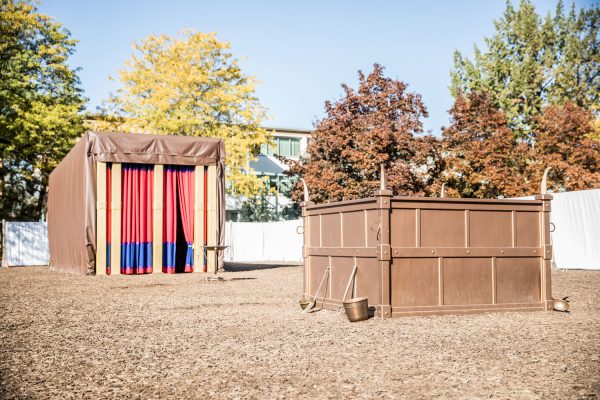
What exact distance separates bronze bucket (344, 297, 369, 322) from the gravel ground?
16 cm

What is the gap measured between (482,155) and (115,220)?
2109 cm

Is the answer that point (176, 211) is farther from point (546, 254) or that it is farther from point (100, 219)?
point (546, 254)

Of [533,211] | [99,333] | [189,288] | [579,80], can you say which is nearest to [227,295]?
[189,288]

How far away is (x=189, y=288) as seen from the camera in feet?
51.3

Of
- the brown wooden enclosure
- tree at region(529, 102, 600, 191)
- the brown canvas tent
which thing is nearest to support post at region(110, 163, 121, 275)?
the brown canvas tent

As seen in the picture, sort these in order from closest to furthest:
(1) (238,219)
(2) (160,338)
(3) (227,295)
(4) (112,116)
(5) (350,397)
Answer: (5) (350,397) < (2) (160,338) < (3) (227,295) < (4) (112,116) < (1) (238,219)

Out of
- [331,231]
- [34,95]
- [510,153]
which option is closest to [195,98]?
[34,95]

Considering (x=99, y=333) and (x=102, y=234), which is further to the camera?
(x=102, y=234)

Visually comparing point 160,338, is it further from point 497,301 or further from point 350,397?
point 497,301

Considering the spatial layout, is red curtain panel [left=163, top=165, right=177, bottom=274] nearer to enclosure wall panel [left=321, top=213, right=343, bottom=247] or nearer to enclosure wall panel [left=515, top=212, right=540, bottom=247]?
enclosure wall panel [left=321, top=213, right=343, bottom=247]

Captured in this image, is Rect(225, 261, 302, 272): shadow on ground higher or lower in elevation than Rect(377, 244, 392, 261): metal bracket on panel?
lower

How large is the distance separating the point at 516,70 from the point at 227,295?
108ft

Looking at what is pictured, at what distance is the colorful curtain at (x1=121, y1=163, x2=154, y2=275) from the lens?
68.6ft

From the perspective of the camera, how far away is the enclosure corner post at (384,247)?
949cm
